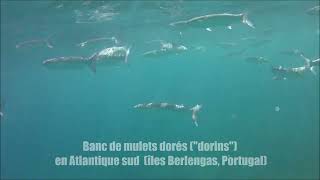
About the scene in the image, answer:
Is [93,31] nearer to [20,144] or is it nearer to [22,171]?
[22,171]

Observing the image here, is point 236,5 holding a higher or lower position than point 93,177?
higher

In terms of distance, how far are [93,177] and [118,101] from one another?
10457 centimetres

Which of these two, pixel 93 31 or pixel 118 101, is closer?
pixel 93 31

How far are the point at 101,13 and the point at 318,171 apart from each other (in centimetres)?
1372

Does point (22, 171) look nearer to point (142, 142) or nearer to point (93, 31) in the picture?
point (93, 31)

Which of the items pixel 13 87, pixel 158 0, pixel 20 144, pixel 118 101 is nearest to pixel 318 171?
pixel 158 0

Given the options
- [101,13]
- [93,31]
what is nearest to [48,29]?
[93,31]

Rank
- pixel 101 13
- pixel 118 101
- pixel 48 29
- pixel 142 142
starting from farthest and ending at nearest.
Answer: pixel 118 101 < pixel 48 29 < pixel 101 13 < pixel 142 142

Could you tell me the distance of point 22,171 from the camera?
1201 inches

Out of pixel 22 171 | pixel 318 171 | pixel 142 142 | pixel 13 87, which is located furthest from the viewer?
pixel 13 87

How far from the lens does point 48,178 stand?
79.4 ft

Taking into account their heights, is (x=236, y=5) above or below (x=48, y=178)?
above

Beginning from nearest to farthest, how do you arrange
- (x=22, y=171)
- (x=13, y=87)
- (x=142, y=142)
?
(x=142, y=142), (x=22, y=171), (x=13, y=87)

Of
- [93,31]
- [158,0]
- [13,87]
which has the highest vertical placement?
[158,0]
